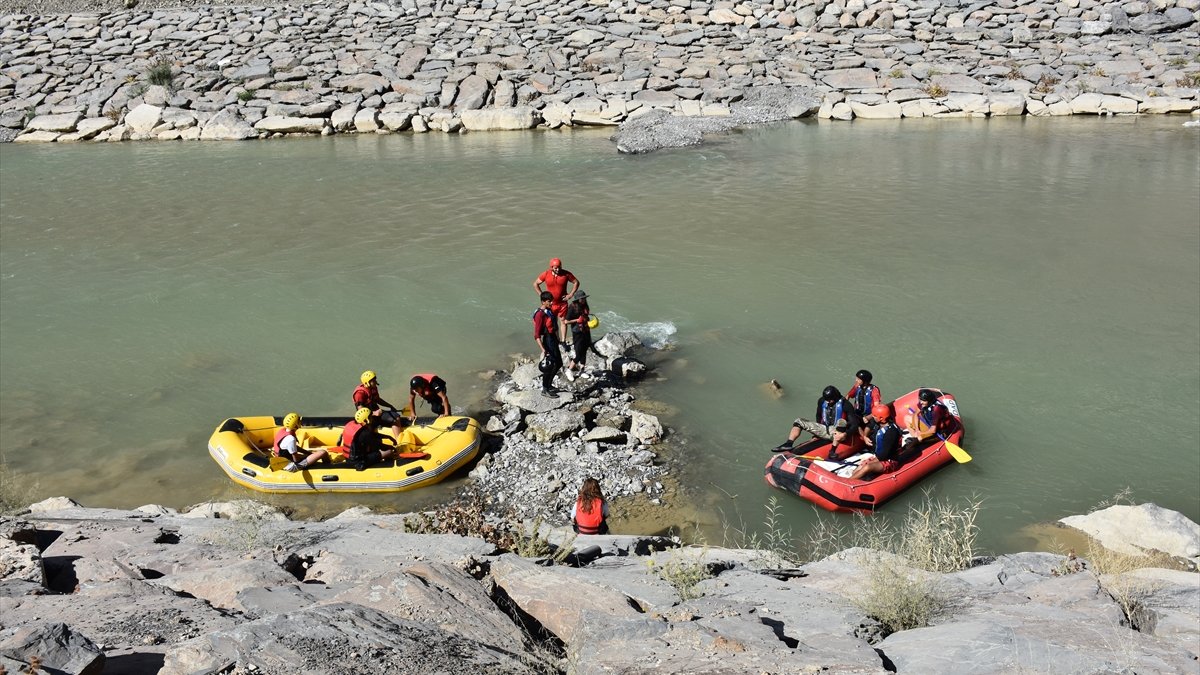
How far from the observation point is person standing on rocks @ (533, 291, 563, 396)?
1205 centimetres

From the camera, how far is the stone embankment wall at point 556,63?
29.6 meters

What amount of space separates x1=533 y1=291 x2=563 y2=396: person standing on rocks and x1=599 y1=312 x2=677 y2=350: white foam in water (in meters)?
2.18

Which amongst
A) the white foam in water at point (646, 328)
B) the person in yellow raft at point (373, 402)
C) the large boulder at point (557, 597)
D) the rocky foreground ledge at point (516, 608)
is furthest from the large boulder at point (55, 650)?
the white foam in water at point (646, 328)

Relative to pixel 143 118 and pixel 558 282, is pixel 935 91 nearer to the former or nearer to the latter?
pixel 558 282

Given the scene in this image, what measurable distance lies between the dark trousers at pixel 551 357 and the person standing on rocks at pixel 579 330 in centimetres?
32

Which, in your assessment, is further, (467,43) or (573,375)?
(467,43)

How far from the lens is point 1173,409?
11.5 metres

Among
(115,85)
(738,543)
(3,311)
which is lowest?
(738,543)

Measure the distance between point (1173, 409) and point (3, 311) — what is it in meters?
18.5

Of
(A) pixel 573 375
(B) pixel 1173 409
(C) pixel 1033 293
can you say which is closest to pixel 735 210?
(C) pixel 1033 293

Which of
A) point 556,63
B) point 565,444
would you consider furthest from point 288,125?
point 565,444

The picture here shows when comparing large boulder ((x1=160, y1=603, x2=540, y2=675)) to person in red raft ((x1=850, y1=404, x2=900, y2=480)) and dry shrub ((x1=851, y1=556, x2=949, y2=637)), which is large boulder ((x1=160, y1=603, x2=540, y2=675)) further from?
person in red raft ((x1=850, y1=404, x2=900, y2=480))

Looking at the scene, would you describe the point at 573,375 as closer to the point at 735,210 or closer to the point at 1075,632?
the point at 1075,632

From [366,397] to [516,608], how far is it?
6.01 m
